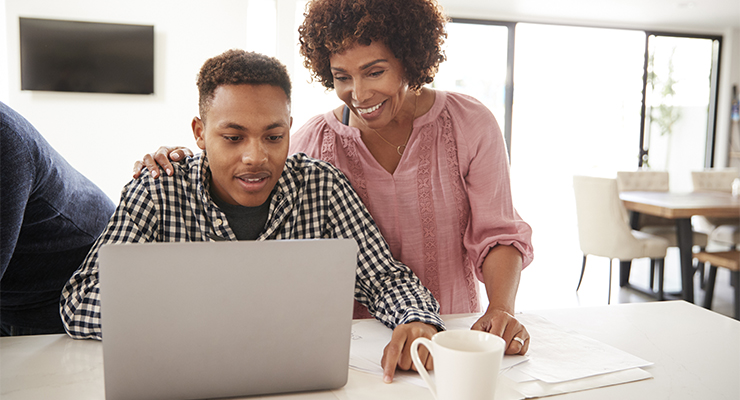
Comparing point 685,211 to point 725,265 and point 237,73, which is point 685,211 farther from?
point 237,73

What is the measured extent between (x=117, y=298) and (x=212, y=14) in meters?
4.10

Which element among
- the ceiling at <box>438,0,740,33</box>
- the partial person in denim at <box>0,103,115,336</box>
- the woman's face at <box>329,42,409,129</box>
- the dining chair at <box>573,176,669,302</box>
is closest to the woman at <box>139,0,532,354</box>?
the woman's face at <box>329,42,409,129</box>

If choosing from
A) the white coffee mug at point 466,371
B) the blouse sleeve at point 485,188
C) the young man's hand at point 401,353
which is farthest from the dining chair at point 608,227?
the white coffee mug at point 466,371

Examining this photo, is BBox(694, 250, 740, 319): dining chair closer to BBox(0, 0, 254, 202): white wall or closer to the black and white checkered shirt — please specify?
the black and white checkered shirt

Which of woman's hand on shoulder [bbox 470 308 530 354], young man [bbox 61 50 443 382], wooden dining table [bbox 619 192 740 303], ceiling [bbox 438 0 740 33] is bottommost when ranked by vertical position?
wooden dining table [bbox 619 192 740 303]

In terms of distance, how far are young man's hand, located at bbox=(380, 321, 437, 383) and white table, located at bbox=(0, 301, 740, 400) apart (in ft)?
0.08

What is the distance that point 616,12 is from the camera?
5727 millimetres

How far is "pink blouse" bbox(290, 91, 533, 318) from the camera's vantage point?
133 centimetres

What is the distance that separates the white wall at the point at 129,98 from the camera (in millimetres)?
4074

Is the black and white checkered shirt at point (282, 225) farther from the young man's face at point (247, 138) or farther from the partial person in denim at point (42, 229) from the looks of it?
the partial person in denim at point (42, 229)

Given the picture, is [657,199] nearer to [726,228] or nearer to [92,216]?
A: [726,228]

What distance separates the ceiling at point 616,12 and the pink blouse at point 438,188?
4.29m

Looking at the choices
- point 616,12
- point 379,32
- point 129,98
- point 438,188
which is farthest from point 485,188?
point 616,12

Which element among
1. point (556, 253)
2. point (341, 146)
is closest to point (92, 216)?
point (341, 146)
